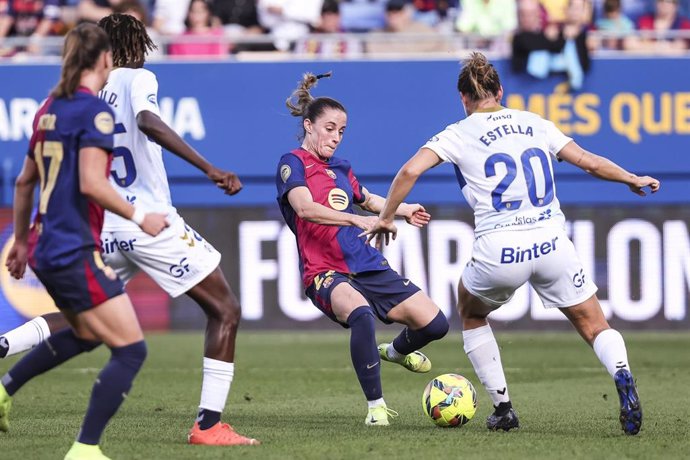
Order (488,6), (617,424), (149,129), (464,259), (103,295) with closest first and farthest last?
(103,295) < (149,129) < (617,424) < (464,259) < (488,6)

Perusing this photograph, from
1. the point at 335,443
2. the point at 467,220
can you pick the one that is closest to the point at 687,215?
the point at 467,220

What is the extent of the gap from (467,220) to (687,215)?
8.95 feet

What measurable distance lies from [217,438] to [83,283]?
4.50 feet

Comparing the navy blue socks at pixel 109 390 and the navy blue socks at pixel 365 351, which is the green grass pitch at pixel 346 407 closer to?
the navy blue socks at pixel 365 351

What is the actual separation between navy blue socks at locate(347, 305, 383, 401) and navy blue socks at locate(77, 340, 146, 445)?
6.44ft

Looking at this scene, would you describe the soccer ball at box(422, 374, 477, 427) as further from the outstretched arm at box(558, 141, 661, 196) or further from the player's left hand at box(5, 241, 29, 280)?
the player's left hand at box(5, 241, 29, 280)

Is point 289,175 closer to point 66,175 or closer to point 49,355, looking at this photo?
point 49,355

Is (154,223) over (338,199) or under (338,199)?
over

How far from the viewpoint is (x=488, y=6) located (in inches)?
651

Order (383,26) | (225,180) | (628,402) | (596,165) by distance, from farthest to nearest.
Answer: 1. (383,26)
2. (596,165)
3. (628,402)
4. (225,180)

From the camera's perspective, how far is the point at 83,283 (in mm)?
5898

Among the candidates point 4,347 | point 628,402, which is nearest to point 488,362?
point 628,402

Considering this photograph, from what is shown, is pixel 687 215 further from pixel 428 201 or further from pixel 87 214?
pixel 87 214

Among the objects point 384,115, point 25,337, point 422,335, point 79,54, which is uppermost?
point 79,54
